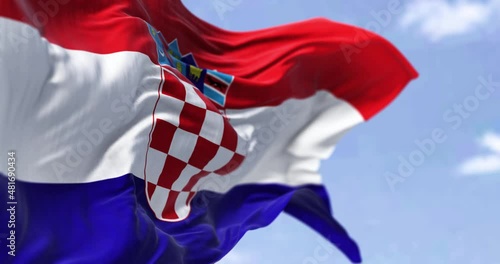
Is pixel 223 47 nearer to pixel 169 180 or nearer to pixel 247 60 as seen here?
pixel 247 60

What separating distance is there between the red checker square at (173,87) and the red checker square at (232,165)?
27.9 inches

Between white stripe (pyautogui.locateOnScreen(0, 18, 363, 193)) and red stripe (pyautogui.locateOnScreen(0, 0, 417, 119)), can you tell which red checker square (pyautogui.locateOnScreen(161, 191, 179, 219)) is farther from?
red stripe (pyautogui.locateOnScreen(0, 0, 417, 119))

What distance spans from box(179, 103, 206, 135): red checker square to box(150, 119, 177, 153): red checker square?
3.2 inches

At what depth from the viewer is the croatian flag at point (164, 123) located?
3215mm

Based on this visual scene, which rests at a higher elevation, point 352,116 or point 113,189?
point 113,189

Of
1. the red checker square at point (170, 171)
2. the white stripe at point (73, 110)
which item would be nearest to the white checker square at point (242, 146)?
the red checker square at point (170, 171)

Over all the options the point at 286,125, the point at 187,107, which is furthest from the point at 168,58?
the point at 286,125

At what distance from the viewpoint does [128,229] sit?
3.29 metres

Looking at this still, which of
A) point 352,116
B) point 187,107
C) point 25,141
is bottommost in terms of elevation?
point 352,116

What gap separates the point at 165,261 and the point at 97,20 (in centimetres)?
145

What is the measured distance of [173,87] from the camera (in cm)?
414

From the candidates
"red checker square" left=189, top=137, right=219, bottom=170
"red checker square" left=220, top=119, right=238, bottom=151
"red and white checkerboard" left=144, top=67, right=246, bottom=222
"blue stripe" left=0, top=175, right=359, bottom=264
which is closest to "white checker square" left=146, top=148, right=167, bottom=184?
"red and white checkerboard" left=144, top=67, right=246, bottom=222

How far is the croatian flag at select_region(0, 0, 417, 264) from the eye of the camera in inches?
127

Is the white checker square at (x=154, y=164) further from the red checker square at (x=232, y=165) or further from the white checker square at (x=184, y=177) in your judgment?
the red checker square at (x=232, y=165)
